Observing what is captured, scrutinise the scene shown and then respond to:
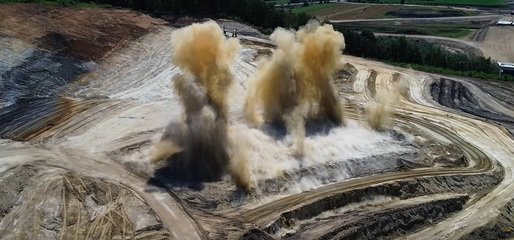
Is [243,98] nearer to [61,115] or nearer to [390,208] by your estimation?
[61,115]

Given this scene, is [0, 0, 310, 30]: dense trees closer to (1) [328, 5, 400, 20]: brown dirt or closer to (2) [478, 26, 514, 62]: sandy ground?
(2) [478, 26, 514, 62]: sandy ground

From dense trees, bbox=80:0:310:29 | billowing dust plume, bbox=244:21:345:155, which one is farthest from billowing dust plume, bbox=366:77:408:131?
dense trees, bbox=80:0:310:29

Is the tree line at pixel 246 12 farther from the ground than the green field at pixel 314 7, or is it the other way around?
the tree line at pixel 246 12

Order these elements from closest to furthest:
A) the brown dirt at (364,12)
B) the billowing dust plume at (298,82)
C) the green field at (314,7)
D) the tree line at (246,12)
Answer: the billowing dust plume at (298,82) → the tree line at (246,12) → the brown dirt at (364,12) → the green field at (314,7)

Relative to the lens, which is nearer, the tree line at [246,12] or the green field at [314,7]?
the tree line at [246,12]

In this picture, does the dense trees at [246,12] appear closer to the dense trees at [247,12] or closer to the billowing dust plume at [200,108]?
the dense trees at [247,12]

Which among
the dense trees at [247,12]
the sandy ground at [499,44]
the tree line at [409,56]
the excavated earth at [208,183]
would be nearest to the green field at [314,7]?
the sandy ground at [499,44]

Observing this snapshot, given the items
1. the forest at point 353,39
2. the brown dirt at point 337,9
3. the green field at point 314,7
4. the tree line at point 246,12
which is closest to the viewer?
the forest at point 353,39
